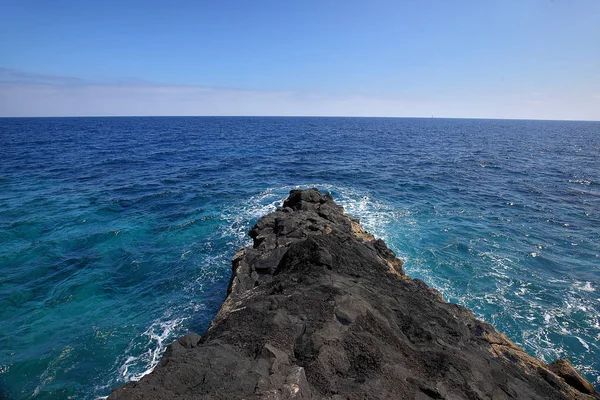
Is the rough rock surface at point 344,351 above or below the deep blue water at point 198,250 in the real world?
above

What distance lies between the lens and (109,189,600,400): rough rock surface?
7316 millimetres

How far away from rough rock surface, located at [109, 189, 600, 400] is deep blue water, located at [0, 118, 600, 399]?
5935 millimetres

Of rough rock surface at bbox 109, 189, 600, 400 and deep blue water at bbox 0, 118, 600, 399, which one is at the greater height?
rough rock surface at bbox 109, 189, 600, 400

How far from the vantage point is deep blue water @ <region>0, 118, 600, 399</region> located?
14031 millimetres

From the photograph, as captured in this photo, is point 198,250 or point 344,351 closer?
point 344,351

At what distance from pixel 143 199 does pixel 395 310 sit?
31021 millimetres

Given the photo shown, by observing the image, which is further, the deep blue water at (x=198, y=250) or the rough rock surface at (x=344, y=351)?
the deep blue water at (x=198, y=250)

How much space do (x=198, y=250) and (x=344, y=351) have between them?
1702 cm

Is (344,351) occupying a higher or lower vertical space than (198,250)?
higher

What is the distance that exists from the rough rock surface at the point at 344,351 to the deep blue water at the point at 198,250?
5935mm

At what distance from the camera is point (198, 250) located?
74.4 feet

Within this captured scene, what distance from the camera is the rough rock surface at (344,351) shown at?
24.0 ft

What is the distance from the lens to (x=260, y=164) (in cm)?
5344

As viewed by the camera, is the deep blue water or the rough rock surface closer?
the rough rock surface
